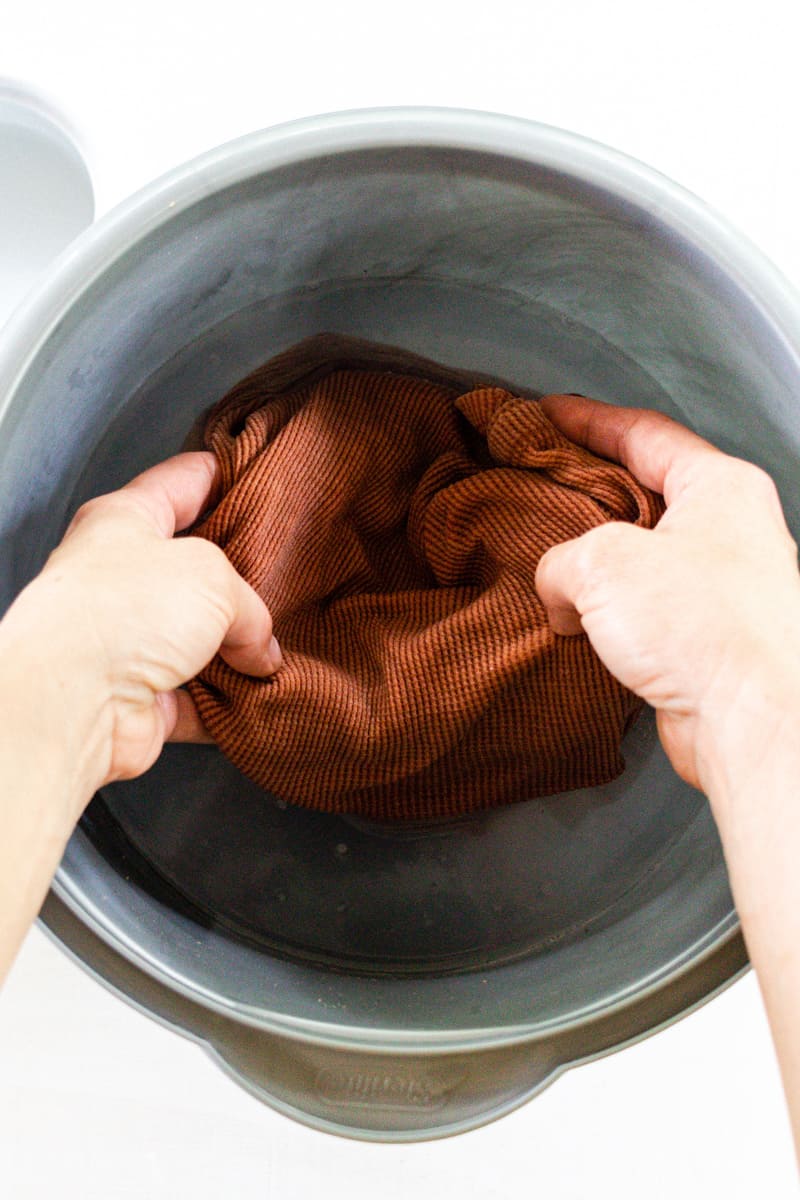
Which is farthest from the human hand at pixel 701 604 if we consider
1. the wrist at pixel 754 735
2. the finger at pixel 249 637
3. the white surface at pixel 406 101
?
the white surface at pixel 406 101

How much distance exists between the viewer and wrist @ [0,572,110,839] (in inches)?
12.7

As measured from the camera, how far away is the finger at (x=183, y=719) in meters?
0.48

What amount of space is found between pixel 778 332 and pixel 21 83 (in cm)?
47

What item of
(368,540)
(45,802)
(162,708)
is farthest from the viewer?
(368,540)

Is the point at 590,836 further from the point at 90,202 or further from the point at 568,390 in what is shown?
the point at 90,202

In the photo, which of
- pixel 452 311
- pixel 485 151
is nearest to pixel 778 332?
pixel 485 151

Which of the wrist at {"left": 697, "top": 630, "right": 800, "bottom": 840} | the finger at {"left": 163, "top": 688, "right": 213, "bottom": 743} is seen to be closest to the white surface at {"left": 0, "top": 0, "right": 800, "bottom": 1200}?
the finger at {"left": 163, "top": 688, "right": 213, "bottom": 743}

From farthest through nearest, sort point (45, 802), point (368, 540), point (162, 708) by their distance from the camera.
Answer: point (368, 540)
point (162, 708)
point (45, 802)

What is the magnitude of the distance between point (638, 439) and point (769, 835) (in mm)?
226

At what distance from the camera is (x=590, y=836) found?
59cm

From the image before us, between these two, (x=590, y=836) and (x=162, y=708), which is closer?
(x=162, y=708)

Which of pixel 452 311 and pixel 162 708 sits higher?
pixel 452 311

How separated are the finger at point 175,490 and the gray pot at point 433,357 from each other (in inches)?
1.6

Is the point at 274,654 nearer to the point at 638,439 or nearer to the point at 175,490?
the point at 175,490
